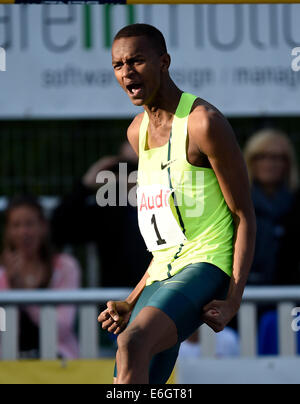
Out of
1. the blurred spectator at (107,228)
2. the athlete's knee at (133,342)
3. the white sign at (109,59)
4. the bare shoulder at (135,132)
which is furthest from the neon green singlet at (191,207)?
the white sign at (109,59)

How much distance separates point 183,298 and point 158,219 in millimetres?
393

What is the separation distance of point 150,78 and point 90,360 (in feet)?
7.95

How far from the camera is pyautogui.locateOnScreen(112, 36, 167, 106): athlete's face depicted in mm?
3375

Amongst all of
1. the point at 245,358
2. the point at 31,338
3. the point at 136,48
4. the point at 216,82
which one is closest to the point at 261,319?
the point at 245,358

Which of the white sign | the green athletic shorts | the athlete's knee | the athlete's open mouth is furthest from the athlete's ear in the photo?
the white sign

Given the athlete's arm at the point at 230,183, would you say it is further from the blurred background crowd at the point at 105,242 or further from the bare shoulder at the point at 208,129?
the blurred background crowd at the point at 105,242

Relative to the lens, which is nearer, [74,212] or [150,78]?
[150,78]

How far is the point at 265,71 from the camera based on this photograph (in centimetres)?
691

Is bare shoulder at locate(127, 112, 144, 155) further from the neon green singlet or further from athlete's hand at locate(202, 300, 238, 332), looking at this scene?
athlete's hand at locate(202, 300, 238, 332)

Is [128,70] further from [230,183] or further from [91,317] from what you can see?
[91,317]

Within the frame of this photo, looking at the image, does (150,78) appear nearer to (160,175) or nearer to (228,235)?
(160,175)

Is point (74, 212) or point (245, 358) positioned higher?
point (74, 212)

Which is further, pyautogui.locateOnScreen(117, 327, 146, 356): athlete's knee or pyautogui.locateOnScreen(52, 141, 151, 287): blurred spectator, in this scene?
pyautogui.locateOnScreen(52, 141, 151, 287): blurred spectator

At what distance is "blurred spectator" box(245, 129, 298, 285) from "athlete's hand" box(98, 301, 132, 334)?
8.71 feet
